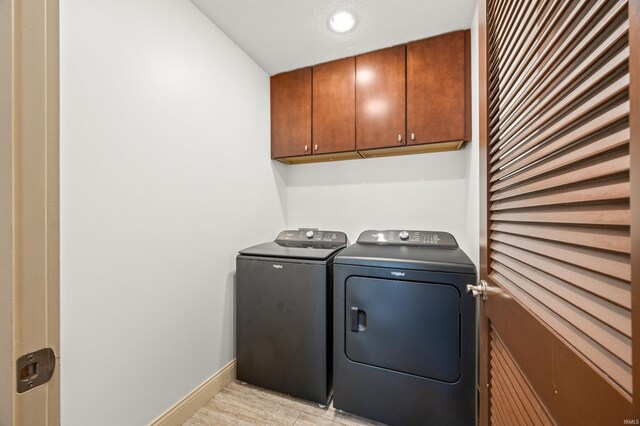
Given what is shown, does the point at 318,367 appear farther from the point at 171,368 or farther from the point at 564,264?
the point at 564,264

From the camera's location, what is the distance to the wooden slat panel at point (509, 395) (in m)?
0.57

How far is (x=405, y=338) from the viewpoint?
1408mm

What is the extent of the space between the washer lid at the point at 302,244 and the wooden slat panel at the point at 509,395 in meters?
1.05

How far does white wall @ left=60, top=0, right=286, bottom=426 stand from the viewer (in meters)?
1.05

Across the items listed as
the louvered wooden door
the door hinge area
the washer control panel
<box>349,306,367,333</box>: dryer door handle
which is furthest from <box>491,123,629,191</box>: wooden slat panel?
the washer control panel

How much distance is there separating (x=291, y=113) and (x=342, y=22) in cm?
80

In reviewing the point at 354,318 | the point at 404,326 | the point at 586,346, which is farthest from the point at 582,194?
the point at 354,318

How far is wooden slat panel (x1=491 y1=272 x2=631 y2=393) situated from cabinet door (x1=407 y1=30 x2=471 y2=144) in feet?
4.80

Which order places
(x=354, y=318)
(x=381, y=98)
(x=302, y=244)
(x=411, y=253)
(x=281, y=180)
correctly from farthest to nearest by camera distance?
1. (x=281, y=180)
2. (x=302, y=244)
3. (x=381, y=98)
4. (x=411, y=253)
5. (x=354, y=318)

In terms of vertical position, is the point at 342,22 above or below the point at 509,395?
above

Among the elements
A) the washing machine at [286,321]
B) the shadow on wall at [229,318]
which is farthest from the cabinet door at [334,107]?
the shadow on wall at [229,318]

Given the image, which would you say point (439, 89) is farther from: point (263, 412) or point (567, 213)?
point (263, 412)

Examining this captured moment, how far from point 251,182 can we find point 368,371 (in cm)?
158

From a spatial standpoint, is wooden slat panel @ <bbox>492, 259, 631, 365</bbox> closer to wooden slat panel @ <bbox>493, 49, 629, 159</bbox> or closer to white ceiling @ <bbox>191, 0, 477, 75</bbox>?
A: wooden slat panel @ <bbox>493, 49, 629, 159</bbox>
